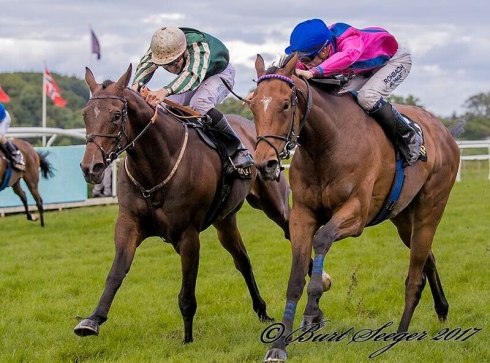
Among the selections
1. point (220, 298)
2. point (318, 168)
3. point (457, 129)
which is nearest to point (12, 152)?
point (220, 298)

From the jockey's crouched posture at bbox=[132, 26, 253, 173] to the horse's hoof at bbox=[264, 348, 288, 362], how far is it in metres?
2.12

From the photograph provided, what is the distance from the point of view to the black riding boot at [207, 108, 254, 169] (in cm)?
749

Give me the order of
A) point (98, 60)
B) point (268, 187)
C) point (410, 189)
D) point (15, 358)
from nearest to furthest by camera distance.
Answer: point (15, 358) < point (410, 189) < point (268, 187) < point (98, 60)

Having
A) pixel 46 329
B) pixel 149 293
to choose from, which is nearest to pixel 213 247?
pixel 149 293

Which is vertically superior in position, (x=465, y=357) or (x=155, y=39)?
(x=155, y=39)

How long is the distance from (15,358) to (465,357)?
3.12 m

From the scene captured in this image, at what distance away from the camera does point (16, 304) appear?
8477 millimetres

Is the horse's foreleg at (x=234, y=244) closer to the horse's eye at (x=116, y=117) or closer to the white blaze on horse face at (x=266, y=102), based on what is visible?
the horse's eye at (x=116, y=117)

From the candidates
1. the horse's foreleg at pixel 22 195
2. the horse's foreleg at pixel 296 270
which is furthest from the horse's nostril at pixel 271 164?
the horse's foreleg at pixel 22 195

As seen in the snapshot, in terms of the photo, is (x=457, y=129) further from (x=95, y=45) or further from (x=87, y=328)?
(x=95, y=45)

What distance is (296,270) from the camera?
19.4 feet

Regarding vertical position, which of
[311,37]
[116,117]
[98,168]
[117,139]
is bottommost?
[98,168]

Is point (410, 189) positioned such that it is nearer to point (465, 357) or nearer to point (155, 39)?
point (465, 357)

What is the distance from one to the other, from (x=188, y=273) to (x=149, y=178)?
81 cm
